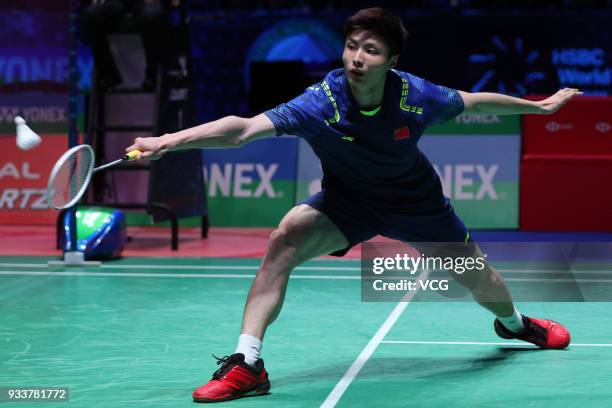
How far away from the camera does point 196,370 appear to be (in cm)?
488

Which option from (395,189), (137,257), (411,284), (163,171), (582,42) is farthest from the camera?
(582,42)

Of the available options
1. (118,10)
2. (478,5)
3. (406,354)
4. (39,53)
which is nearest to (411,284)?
(406,354)

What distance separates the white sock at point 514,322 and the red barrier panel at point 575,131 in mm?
6373

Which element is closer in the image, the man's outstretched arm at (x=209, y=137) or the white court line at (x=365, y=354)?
the man's outstretched arm at (x=209, y=137)

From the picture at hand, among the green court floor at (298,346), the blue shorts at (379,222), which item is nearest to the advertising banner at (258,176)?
the green court floor at (298,346)

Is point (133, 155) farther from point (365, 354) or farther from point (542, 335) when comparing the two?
point (542, 335)

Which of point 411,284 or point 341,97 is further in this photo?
point 411,284

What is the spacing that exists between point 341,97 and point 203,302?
2.75 meters

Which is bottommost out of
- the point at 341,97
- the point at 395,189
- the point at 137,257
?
the point at 137,257

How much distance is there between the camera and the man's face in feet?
14.6

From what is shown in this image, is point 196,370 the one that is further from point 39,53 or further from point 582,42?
point 582,42

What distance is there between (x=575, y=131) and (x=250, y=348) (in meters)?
7.95

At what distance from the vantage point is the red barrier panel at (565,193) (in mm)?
11375

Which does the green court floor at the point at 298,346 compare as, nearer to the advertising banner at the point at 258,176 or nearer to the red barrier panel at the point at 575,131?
the advertising banner at the point at 258,176
